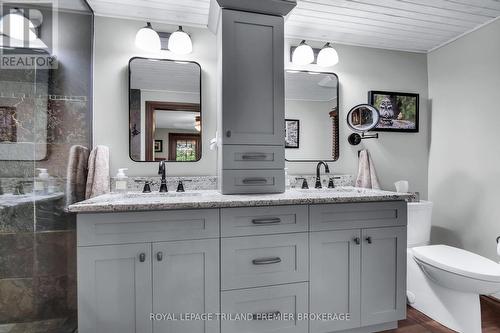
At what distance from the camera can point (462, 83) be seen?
224 cm

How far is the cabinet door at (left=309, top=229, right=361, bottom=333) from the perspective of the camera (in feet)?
5.01

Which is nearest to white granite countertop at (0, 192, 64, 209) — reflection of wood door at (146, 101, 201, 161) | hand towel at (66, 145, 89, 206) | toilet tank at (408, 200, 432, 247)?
hand towel at (66, 145, 89, 206)

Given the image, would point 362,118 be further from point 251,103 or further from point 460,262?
point 460,262

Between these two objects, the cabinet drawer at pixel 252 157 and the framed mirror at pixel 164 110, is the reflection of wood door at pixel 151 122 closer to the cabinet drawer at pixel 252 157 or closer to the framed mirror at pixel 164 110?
the framed mirror at pixel 164 110

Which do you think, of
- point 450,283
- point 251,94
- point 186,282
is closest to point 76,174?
point 186,282

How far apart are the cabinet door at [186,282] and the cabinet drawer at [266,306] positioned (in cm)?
8

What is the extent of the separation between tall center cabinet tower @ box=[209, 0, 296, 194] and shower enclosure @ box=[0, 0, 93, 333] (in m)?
0.93

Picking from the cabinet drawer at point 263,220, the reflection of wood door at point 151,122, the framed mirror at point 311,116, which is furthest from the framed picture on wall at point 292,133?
the reflection of wood door at point 151,122

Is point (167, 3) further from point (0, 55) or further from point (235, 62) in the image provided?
point (0, 55)

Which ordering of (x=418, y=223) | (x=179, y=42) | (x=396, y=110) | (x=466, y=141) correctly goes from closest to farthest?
(x=179, y=42)
(x=418, y=223)
(x=466, y=141)
(x=396, y=110)

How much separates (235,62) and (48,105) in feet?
3.62

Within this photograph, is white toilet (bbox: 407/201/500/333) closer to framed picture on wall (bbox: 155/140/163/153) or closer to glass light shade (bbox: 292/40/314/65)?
glass light shade (bbox: 292/40/314/65)

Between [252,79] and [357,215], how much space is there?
1.09 m

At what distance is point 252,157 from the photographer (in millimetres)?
1764
